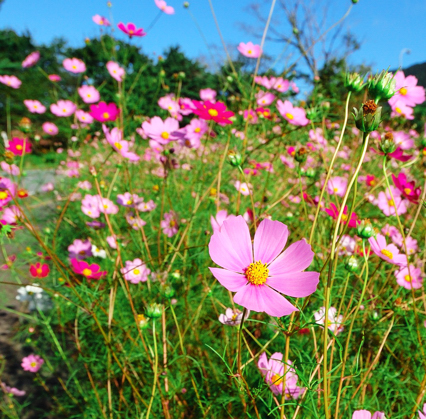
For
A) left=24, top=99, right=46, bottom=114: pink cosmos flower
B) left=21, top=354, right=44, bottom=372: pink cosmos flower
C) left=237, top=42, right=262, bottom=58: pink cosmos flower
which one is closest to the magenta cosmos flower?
left=21, top=354, right=44, bottom=372: pink cosmos flower

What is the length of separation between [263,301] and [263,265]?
62 mm

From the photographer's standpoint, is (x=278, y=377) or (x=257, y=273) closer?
(x=257, y=273)

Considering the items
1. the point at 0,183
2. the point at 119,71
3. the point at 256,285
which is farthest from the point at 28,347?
the point at 119,71

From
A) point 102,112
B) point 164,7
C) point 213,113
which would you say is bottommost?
point 213,113

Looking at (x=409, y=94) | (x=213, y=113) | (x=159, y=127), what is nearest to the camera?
(x=213, y=113)

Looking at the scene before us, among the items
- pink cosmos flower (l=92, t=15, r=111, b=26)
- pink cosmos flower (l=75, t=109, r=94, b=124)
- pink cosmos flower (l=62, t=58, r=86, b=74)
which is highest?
pink cosmos flower (l=92, t=15, r=111, b=26)

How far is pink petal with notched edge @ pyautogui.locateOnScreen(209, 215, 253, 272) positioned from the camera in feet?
A: 1.11

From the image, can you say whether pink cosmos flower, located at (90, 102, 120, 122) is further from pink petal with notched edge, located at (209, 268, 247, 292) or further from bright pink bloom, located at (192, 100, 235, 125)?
pink petal with notched edge, located at (209, 268, 247, 292)

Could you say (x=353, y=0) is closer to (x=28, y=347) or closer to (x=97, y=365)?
(x=97, y=365)

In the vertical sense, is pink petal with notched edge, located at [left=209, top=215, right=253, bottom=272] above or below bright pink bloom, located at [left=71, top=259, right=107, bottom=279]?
below

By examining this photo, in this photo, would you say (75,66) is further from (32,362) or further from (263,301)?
(263,301)

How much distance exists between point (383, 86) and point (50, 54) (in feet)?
28.0

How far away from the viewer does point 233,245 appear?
373 mm

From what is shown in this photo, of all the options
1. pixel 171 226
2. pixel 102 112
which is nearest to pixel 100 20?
pixel 102 112
